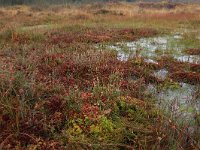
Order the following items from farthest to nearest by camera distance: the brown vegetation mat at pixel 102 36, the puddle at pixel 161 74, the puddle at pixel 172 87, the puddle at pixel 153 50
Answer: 1. the brown vegetation mat at pixel 102 36
2. the puddle at pixel 153 50
3. the puddle at pixel 161 74
4. the puddle at pixel 172 87

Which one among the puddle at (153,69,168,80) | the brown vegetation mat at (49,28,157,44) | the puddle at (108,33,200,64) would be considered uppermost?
the brown vegetation mat at (49,28,157,44)

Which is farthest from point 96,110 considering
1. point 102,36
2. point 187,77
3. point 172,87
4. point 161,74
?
point 102,36

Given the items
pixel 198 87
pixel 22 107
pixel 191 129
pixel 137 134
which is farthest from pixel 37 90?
pixel 198 87

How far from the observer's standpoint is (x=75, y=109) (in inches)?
195

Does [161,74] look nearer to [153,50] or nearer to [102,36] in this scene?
[153,50]

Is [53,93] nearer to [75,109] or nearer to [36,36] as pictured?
[75,109]

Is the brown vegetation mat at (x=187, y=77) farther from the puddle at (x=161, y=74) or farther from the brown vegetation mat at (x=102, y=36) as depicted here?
the brown vegetation mat at (x=102, y=36)

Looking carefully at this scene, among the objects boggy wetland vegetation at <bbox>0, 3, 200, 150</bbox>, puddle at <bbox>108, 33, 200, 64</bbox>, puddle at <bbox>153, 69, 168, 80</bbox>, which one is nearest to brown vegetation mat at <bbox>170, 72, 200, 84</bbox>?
boggy wetland vegetation at <bbox>0, 3, 200, 150</bbox>

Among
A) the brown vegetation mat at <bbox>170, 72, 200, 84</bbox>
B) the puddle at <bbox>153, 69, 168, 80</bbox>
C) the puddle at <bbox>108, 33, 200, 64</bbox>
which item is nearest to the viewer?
the brown vegetation mat at <bbox>170, 72, 200, 84</bbox>

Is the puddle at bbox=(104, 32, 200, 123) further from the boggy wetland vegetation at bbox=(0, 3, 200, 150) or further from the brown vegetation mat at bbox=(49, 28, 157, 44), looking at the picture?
the brown vegetation mat at bbox=(49, 28, 157, 44)

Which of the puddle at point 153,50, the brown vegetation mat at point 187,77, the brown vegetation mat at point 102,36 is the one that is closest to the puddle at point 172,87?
the puddle at point 153,50

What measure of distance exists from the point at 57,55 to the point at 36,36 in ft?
15.3

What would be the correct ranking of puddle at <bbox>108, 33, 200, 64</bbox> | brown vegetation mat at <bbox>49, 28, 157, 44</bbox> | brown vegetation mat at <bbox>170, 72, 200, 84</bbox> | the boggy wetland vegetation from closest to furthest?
the boggy wetland vegetation, brown vegetation mat at <bbox>170, 72, 200, 84</bbox>, puddle at <bbox>108, 33, 200, 64</bbox>, brown vegetation mat at <bbox>49, 28, 157, 44</bbox>

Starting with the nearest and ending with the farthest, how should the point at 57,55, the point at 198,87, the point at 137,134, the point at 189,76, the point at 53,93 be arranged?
the point at 137,134 < the point at 53,93 < the point at 198,87 < the point at 189,76 < the point at 57,55
